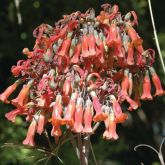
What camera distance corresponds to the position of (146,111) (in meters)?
5.73

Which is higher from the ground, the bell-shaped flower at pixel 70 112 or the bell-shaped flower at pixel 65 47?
the bell-shaped flower at pixel 65 47

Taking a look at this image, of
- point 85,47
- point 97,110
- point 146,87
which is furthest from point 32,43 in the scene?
point 97,110

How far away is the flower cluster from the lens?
2209 mm

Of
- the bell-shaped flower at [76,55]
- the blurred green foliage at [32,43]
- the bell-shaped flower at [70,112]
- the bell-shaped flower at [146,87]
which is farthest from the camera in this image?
the blurred green foliage at [32,43]

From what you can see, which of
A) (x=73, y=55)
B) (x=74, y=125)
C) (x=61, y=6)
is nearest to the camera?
(x=74, y=125)

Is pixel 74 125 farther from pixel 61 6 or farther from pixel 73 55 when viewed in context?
pixel 61 6

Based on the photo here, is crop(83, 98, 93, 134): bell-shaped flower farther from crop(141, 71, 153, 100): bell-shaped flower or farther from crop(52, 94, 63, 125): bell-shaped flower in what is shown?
crop(141, 71, 153, 100): bell-shaped flower

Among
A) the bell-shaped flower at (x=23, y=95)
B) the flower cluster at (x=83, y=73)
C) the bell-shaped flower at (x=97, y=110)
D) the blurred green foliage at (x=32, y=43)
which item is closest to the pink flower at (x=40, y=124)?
the flower cluster at (x=83, y=73)

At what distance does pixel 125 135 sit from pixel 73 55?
3.40 metres

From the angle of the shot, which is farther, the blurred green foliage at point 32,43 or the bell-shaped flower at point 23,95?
the blurred green foliage at point 32,43

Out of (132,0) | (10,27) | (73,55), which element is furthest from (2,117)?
(73,55)

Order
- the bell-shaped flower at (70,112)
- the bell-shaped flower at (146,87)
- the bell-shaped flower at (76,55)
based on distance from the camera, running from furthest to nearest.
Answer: the bell-shaped flower at (146,87) → the bell-shaped flower at (76,55) → the bell-shaped flower at (70,112)

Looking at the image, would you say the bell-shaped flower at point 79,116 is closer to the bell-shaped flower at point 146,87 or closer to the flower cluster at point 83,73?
the flower cluster at point 83,73

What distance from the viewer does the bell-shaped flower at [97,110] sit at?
2.17 meters
